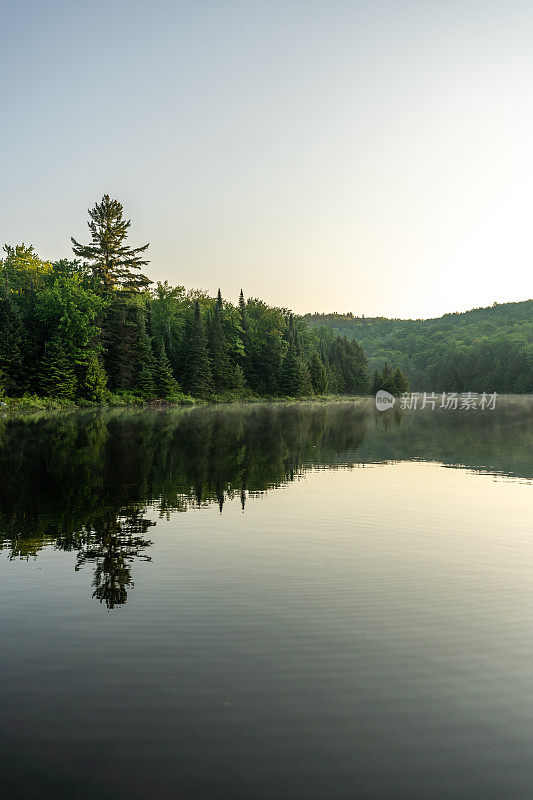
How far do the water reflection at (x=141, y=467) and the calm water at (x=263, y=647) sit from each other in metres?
0.17

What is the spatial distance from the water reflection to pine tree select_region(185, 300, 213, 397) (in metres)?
64.2

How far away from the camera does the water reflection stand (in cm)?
1338

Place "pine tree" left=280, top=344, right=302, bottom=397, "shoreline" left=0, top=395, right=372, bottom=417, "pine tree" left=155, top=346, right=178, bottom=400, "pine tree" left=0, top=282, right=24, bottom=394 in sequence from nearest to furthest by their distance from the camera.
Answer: "shoreline" left=0, top=395, right=372, bottom=417
"pine tree" left=0, top=282, right=24, bottom=394
"pine tree" left=155, top=346, right=178, bottom=400
"pine tree" left=280, top=344, right=302, bottom=397

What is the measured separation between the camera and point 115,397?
9088cm

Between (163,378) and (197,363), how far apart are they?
1413 centimetres

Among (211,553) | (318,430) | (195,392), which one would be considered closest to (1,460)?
(211,553)

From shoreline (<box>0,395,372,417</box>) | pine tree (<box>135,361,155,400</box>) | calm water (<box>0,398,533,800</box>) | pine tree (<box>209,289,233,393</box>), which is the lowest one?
calm water (<box>0,398,533,800</box>)

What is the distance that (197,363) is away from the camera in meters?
115

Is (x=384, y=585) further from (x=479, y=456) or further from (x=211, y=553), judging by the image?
(x=479, y=456)

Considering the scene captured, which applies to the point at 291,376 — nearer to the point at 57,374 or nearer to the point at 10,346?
the point at 57,374

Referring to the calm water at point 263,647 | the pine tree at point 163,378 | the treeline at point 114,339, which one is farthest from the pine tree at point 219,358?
the calm water at point 263,647

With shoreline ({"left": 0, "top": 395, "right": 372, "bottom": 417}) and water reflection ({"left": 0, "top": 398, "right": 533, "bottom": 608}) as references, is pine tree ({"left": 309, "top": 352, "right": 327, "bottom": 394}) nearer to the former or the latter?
shoreline ({"left": 0, "top": 395, "right": 372, "bottom": 417})

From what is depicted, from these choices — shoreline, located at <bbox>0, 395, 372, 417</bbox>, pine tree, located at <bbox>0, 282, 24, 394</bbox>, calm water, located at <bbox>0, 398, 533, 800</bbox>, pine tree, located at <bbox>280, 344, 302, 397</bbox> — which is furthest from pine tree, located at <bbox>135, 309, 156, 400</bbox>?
calm water, located at <bbox>0, 398, 533, 800</bbox>

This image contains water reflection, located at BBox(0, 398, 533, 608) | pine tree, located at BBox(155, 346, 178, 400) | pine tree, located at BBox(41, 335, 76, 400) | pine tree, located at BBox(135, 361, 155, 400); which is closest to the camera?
water reflection, located at BBox(0, 398, 533, 608)
